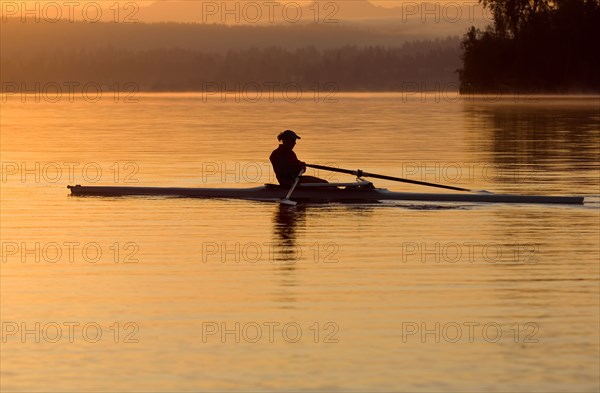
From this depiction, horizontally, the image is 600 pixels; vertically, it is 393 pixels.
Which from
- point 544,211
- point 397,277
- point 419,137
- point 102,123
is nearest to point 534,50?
point 102,123

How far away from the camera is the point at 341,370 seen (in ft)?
41.0

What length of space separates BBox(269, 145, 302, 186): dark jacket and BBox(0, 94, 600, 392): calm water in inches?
22.4

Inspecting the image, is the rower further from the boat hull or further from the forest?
the forest

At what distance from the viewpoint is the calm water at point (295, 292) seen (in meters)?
12.5

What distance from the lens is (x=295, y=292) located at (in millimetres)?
16328

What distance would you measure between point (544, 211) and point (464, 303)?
402 inches

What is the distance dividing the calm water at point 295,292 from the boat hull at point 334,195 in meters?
0.20

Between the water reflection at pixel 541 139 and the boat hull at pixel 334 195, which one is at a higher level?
the water reflection at pixel 541 139

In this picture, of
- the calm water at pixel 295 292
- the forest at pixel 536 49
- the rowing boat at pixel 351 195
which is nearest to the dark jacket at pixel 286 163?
the rowing boat at pixel 351 195

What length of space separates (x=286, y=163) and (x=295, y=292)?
9856mm

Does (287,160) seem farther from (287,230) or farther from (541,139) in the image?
(541,139)

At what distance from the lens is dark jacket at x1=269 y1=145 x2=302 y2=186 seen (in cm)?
2598

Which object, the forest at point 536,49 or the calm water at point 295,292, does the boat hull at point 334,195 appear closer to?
the calm water at point 295,292

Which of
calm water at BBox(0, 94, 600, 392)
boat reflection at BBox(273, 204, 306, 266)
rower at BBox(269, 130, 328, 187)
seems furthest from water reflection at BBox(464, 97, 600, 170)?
boat reflection at BBox(273, 204, 306, 266)
